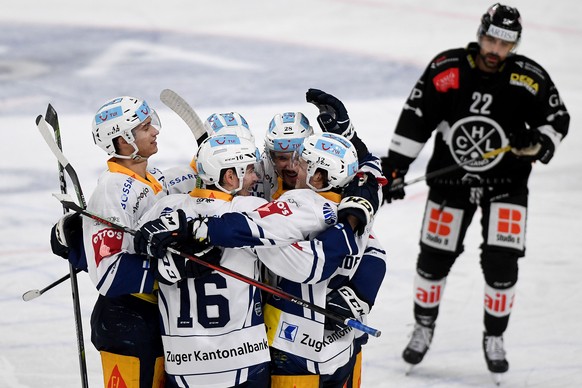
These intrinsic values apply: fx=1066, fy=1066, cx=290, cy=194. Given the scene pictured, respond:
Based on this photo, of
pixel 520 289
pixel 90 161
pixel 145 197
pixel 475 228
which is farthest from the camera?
pixel 90 161

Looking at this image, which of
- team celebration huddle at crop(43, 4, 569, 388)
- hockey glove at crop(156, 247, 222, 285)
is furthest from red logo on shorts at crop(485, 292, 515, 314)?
hockey glove at crop(156, 247, 222, 285)

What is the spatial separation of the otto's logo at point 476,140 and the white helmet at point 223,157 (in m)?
1.92

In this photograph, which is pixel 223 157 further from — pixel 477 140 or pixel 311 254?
pixel 477 140

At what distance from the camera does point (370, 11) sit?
→ 1141cm

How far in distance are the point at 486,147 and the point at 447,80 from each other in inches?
14.6

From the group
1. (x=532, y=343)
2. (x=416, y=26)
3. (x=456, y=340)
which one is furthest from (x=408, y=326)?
(x=416, y=26)

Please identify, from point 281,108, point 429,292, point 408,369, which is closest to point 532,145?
point 429,292

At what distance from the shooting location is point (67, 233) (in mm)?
3547

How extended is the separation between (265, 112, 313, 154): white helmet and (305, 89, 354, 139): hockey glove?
0.08 m

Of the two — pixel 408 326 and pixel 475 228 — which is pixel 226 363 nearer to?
pixel 408 326

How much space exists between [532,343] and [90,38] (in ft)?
21.6

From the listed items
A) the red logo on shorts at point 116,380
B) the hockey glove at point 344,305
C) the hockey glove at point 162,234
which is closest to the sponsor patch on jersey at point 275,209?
the hockey glove at point 162,234

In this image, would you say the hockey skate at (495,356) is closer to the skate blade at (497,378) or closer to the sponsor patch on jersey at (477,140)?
the skate blade at (497,378)

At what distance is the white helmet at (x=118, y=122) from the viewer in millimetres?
3637
